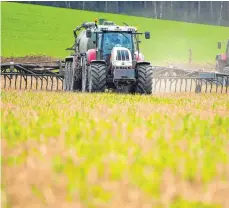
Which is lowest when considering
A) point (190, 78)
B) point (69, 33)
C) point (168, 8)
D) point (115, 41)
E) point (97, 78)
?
point (190, 78)

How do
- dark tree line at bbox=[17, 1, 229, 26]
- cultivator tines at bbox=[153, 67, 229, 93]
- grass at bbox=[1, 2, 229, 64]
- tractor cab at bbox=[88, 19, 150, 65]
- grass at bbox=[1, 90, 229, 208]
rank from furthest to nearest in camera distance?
1. dark tree line at bbox=[17, 1, 229, 26]
2. grass at bbox=[1, 2, 229, 64]
3. cultivator tines at bbox=[153, 67, 229, 93]
4. tractor cab at bbox=[88, 19, 150, 65]
5. grass at bbox=[1, 90, 229, 208]

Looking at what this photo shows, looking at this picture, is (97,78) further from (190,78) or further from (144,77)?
(190,78)

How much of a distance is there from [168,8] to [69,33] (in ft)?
49.2

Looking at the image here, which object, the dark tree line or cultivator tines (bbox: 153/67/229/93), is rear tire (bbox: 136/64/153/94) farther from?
the dark tree line

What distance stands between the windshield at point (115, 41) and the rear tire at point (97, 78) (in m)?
1.36

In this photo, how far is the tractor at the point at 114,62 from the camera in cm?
1734

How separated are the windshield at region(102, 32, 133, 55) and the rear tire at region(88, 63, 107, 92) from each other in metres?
1.36

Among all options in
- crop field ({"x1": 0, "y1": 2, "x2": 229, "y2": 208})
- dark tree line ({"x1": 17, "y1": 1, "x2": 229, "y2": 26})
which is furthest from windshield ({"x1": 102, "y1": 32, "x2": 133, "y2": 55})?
dark tree line ({"x1": 17, "y1": 1, "x2": 229, "y2": 26})

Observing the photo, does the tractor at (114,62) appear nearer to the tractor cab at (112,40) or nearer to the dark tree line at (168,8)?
the tractor cab at (112,40)

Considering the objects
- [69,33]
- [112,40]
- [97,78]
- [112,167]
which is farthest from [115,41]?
[69,33]

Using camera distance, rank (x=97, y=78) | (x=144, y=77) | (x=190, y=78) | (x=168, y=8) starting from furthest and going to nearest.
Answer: (x=168, y=8) → (x=190, y=78) → (x=144, y=77) → (x=97, y=78)

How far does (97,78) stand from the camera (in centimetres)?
1722

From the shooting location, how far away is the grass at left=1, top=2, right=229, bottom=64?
159 feet

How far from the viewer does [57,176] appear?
323cm
